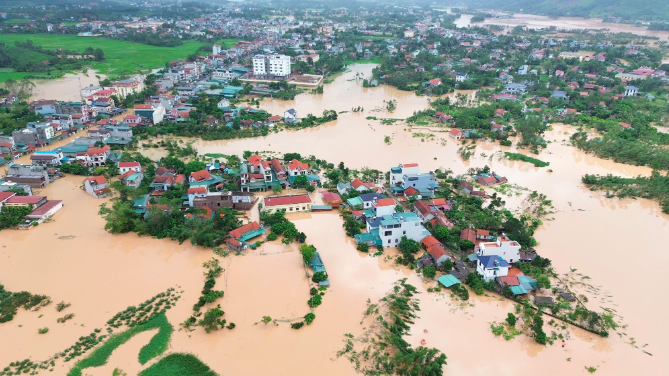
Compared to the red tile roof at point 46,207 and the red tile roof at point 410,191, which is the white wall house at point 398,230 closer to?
the red tile roof at point 410,191

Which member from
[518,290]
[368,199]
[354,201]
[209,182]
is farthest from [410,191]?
[209,182]

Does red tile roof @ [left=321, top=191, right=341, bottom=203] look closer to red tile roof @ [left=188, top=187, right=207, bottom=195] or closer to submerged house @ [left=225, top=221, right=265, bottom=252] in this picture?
submerged house @ [left=225, top=221, right=265, bottom=252]

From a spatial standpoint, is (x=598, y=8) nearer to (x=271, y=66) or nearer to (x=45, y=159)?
(x=271, y=66)

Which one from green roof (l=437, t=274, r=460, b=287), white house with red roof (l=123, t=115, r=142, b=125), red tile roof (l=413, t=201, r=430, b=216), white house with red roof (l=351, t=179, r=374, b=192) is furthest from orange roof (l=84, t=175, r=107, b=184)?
green roof (l=437, t=274, r=460, b=287)

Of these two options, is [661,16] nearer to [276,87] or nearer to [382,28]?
[382,28]

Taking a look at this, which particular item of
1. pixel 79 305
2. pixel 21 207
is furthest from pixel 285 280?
pixel 21 207
